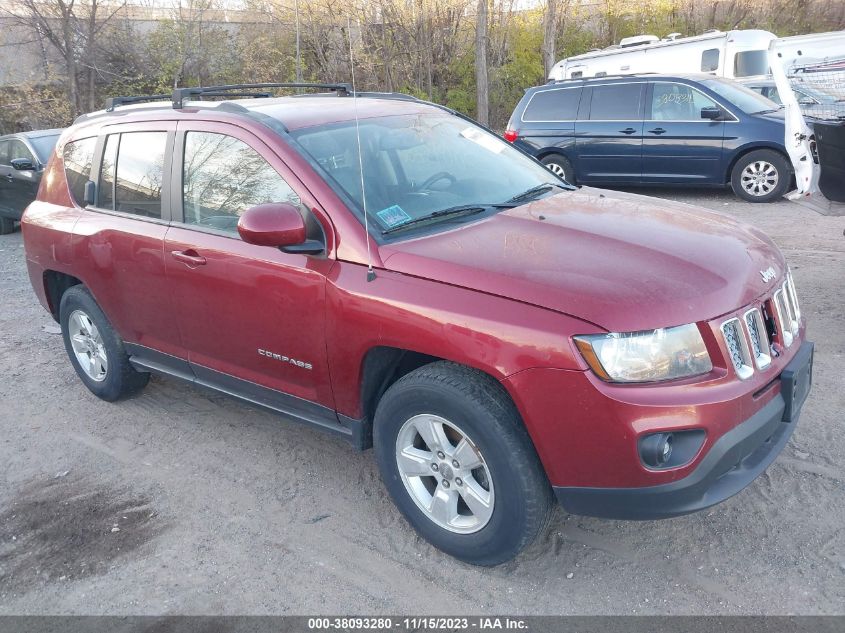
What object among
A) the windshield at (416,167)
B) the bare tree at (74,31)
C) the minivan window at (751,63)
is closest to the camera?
the windshield at (416,167)

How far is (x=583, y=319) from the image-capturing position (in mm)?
2561

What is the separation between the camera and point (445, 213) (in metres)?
3.43

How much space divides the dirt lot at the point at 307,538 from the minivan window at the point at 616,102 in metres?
6.97

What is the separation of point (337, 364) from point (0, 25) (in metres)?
20.4

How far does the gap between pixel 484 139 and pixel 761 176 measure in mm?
7164

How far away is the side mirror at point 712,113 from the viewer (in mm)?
10086

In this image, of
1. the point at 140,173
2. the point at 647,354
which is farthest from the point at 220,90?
the point at 647,354

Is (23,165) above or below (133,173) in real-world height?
below

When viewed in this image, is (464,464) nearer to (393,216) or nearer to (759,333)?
(393,216)

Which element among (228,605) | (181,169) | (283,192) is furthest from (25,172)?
(228,605)

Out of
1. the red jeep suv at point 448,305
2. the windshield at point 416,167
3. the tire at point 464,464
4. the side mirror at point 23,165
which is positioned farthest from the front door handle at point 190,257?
the side mirror at point 23,165

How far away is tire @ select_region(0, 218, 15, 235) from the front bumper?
11.3 metres

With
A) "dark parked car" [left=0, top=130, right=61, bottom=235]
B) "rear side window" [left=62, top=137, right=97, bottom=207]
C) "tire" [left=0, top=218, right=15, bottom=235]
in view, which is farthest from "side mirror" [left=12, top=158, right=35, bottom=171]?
"rear side window" [left=62, top=137, right=97, bottom=207]

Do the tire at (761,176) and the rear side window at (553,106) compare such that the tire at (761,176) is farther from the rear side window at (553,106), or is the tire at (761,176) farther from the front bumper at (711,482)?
→ the front bumper at (711,482)
